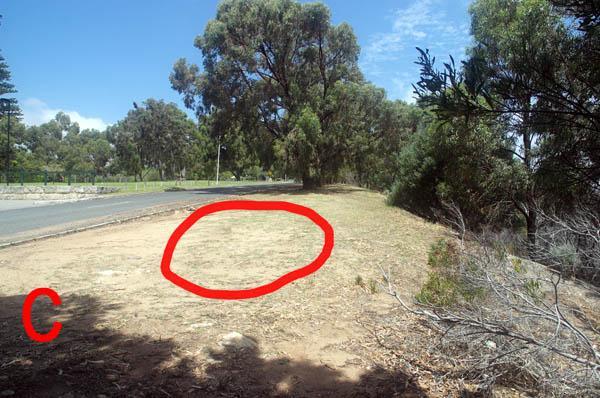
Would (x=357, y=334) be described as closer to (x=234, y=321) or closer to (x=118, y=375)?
(x=234, y=321)

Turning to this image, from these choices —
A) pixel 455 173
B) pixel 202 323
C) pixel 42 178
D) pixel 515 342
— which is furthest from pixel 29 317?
pixel 42 178

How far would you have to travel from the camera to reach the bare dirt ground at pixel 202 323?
3.60 meters

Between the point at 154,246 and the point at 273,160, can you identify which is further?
the point at 273,160

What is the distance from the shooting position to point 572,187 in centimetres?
479

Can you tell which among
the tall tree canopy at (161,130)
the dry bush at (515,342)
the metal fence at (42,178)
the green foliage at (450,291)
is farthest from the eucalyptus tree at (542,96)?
the tall tree canopy at (161,130)

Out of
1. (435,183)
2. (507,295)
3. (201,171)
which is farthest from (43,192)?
(201,171)

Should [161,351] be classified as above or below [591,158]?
below

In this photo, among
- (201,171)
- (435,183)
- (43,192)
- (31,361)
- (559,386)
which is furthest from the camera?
(201,171)

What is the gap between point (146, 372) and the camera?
3.66 metres

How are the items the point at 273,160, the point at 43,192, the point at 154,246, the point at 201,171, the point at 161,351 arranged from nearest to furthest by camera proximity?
the point at 161,351 < the point at 154,246 < the point at 273,160 < the point at 43,192 < the point at 201,171

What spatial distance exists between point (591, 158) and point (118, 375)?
5122 millimetres

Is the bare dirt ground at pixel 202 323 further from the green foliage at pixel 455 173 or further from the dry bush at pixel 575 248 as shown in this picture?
the green foliage at pixel 455 173

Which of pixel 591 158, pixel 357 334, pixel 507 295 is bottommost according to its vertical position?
pixel 357 334

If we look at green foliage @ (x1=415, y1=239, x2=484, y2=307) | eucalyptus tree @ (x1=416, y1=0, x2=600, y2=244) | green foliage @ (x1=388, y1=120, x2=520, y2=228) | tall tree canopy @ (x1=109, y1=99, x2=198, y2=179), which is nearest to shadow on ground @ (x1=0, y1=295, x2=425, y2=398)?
green foliage @ (x1=415, y1=239, x2=484, y2=307)
